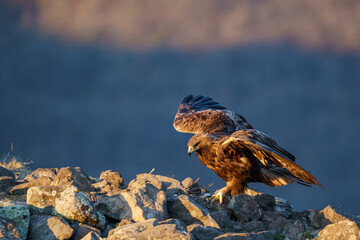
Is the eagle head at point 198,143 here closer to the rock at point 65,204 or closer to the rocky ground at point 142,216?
the rocky ground at point 142,216

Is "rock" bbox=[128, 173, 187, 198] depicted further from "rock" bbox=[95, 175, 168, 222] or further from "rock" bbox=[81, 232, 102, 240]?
"rock" bbox=[81, 232, 102, 240]

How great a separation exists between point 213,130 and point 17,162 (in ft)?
20.2

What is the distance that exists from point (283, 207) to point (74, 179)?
151 inches

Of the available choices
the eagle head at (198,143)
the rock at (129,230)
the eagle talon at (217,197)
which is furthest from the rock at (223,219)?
the rock at (129,230)

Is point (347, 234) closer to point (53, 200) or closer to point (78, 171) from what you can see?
point (53, 200)

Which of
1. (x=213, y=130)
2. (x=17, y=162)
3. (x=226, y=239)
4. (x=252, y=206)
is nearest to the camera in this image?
(x=226, y=239)

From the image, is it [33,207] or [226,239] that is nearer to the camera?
[226,239]

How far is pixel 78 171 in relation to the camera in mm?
7656

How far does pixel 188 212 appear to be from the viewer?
6.13m

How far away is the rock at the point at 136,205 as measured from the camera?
5.71 meters

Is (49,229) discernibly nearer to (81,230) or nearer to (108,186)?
(81,230)

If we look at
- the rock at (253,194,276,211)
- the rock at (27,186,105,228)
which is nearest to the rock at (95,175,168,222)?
the rock at (27,186,105,228)

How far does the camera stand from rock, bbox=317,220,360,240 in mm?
5742

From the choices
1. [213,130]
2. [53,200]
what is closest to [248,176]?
[213,130]
